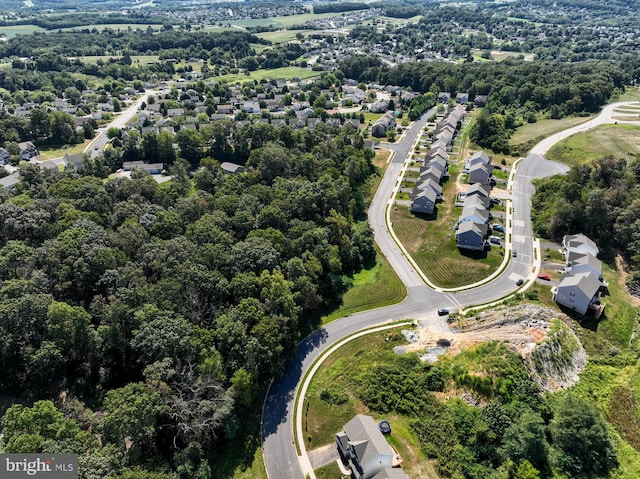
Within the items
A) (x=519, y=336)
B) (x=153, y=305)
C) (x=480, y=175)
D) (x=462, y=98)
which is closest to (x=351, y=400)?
(x=519, y=336)

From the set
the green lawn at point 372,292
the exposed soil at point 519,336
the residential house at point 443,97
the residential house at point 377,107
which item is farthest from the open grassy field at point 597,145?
the green lawn at point 372,292

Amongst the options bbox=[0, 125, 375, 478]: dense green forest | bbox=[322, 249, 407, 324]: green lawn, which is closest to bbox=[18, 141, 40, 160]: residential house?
bbox=[0, 125, 375, 478]: dense green forest

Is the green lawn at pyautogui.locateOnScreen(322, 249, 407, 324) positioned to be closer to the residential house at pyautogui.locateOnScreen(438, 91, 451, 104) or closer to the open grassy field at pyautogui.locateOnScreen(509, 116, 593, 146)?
the open grassy field at pyautogui.locateOnScreen(509, 116, 593, 146)

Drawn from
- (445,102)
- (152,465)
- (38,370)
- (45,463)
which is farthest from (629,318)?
(445,102)

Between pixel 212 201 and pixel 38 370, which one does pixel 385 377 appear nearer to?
pixel 38 370

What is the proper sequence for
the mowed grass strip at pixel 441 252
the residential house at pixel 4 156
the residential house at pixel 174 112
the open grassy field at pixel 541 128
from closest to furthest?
1. the mowed grass strip at pixel 441 252
2. the residential house at pixel 4 156
3. the open grassy field at pixel 541 128
4. the residential house at pixel 174 112

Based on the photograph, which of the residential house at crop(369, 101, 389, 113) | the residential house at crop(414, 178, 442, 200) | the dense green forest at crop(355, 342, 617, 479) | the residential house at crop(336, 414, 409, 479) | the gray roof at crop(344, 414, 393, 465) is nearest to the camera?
the residential house at crop(336, 414, 409, 479)

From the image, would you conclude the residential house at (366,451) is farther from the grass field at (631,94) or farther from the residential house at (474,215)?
the grass field at (631,94)
